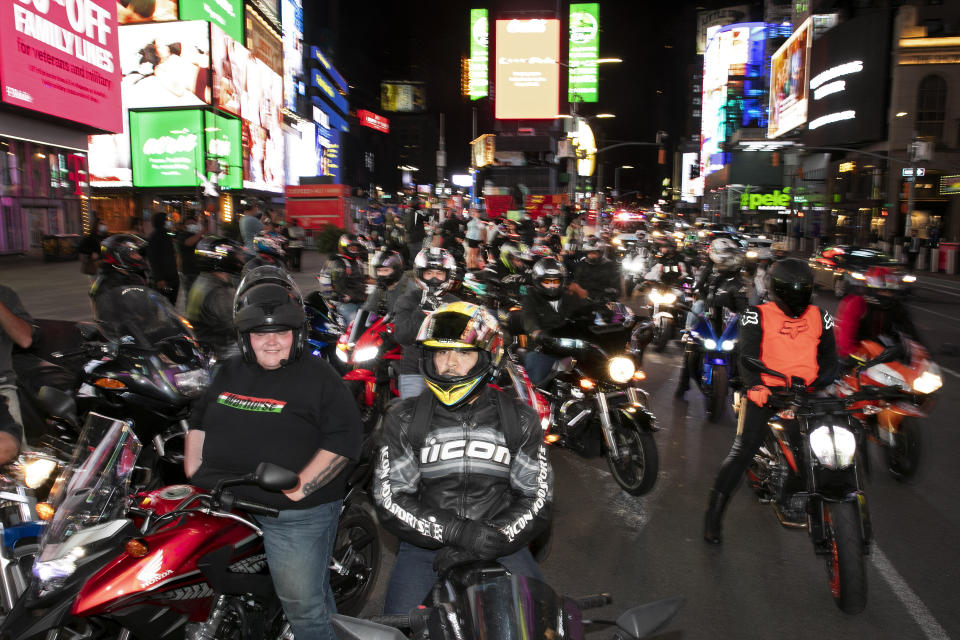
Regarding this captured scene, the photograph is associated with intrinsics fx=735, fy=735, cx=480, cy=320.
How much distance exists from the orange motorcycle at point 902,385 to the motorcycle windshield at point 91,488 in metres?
5.66

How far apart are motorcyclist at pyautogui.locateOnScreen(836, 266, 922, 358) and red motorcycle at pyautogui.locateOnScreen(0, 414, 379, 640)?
19.4ft

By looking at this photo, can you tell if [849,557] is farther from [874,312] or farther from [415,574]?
[874,312]

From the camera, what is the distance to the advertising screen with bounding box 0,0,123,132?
25.6m

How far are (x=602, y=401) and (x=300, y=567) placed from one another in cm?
373

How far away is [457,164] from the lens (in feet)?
508

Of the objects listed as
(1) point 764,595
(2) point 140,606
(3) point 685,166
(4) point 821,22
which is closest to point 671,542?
(1) point 764,595

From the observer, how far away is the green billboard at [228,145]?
46.8 metres

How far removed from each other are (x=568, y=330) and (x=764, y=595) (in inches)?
112

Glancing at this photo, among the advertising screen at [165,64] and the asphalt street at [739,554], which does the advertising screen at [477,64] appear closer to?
the advertising screen at [165,64]

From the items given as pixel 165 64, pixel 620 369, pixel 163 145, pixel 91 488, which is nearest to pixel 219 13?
pixel 165 64

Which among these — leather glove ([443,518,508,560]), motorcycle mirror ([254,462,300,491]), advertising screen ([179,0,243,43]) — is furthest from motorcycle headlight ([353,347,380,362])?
advertising screen ([179,0,243,43])

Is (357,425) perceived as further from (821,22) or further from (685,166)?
(685,166)

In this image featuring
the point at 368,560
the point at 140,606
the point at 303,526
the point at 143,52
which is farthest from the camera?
the point at 143,52

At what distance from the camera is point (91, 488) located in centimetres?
293
